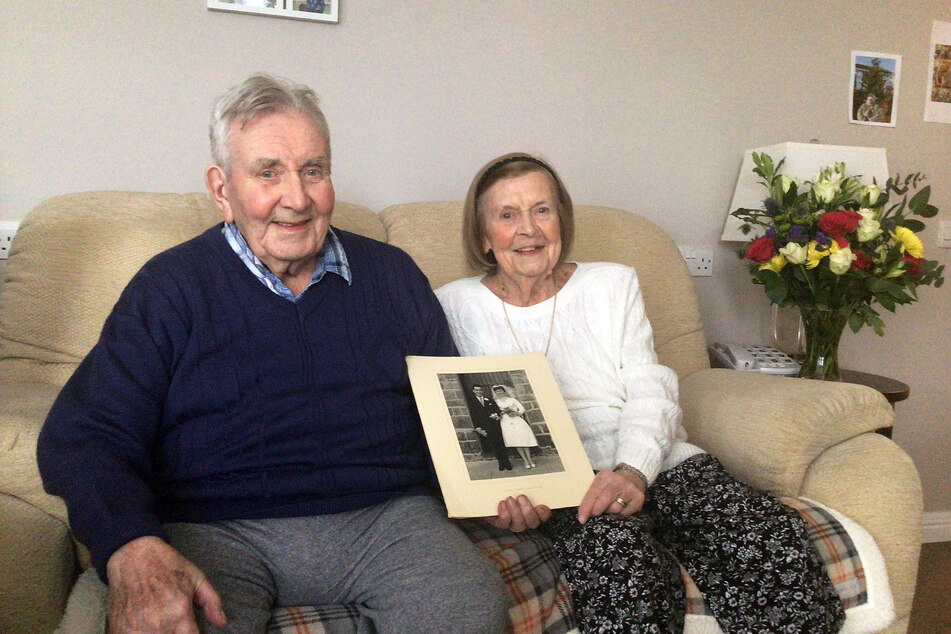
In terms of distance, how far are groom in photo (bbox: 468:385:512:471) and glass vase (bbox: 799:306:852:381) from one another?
1.19 metres

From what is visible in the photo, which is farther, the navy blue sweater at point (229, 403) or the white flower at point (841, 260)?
the white flower at point (841, 260)

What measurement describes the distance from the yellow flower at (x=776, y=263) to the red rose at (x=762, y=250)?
0.5 inches

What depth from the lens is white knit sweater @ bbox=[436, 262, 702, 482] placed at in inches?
59.3

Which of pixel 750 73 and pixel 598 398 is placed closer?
pixel 598 398

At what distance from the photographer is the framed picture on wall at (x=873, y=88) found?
2.57 metres

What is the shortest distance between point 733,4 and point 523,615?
2.05 m

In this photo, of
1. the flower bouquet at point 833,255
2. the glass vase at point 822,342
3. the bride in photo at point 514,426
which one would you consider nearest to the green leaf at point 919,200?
the flower bouquet at point 833,255

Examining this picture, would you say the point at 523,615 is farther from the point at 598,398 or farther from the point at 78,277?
the point at 78,277

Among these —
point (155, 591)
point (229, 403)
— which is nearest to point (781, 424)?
point (229, 403)

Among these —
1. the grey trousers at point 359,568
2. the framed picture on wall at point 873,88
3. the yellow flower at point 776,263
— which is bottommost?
the grey trousers at point 359,568

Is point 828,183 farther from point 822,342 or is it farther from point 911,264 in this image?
point 822,342

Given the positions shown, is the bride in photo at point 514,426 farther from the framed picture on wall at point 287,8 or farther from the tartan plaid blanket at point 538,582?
the framed picture on wall at point 287,8

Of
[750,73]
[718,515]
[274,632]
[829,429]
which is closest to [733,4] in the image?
[750,73]

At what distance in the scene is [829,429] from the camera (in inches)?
60.7
